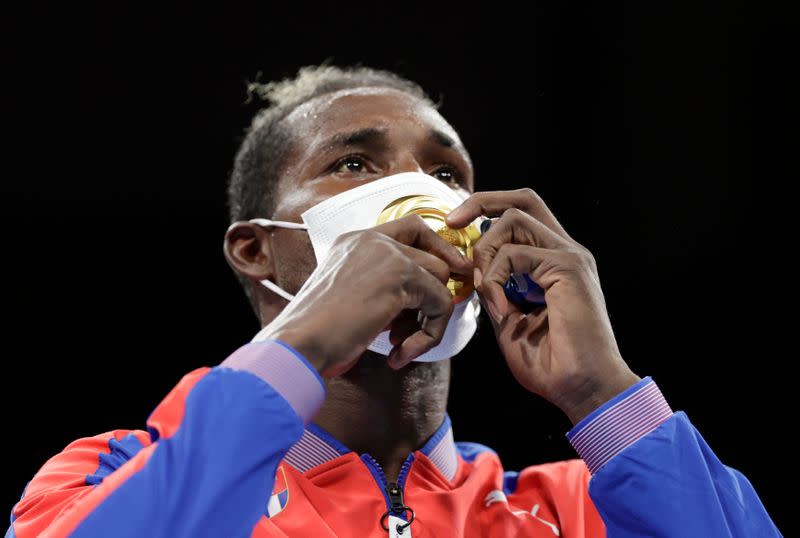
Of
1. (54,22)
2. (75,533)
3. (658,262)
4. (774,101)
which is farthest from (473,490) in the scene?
(54,22)

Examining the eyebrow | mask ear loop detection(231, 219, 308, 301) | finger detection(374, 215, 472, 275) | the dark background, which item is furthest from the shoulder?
the dark background

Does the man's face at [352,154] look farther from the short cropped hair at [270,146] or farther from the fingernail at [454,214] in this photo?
the fingernail at [454,214]

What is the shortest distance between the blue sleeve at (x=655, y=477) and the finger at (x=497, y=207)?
37cm

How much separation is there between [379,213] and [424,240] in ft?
0.88

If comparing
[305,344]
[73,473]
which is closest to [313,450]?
[73,473]

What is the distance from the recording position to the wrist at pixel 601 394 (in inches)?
60.0

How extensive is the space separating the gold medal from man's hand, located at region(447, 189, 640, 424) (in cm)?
5

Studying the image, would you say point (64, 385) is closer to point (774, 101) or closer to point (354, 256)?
point (354, 256)

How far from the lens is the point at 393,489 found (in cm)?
178

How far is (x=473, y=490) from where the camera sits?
1909mm

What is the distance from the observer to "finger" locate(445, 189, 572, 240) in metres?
1.64

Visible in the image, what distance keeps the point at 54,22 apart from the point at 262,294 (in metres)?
1.56

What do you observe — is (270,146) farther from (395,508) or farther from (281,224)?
(395,508)

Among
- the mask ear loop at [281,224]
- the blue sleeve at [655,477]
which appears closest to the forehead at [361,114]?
the mask ear loop at [281,224]
